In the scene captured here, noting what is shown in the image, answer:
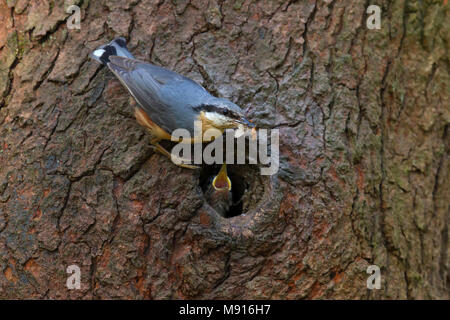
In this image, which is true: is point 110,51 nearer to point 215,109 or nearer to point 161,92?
point 161,92

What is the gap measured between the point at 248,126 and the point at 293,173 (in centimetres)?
34

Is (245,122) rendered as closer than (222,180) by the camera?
Yes

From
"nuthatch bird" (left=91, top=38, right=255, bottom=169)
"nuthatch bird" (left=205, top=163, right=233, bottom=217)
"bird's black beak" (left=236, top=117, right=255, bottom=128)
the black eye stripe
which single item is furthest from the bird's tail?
"nuthatch bird" (left=205, top=163, right=233, bottom=217)

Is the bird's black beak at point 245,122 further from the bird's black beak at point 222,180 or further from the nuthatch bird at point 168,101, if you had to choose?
the bird's black beak at point 222,180

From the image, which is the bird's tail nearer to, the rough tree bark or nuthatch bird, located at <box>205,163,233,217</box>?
the rough tree bark

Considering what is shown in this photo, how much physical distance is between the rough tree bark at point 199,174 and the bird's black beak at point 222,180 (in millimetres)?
119

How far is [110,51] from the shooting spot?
8.90 feet

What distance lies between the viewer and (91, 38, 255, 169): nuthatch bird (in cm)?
261

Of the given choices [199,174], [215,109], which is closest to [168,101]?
[215,109]

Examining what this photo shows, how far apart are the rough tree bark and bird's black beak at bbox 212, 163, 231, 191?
119mm

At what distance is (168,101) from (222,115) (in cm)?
28

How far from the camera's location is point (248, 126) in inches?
102

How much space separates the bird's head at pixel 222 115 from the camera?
8.46 ft

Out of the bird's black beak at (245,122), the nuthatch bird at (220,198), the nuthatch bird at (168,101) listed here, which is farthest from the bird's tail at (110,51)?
the nuthatch bird at (220,198)
